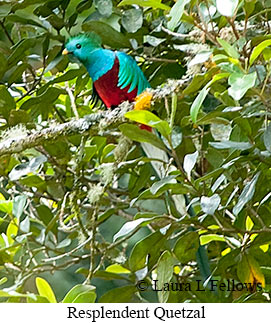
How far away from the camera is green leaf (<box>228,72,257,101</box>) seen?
565 mm

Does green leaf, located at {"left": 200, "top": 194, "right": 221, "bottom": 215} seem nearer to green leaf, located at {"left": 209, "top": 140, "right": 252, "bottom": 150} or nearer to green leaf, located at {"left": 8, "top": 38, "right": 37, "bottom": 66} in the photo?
green leaf, located at {"left": 209, "top": 140, "right": 252, "bottom": 150}

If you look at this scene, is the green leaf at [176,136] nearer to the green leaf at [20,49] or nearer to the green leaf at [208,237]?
the green leaf at [208,237]

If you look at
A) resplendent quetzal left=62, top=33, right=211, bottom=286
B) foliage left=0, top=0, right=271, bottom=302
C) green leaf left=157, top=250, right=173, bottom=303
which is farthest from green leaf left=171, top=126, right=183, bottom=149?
green leaf left=157, top=250, right=173, bottom=303

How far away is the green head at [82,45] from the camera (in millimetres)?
1041

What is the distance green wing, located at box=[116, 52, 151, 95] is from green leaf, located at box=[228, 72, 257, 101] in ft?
1.49

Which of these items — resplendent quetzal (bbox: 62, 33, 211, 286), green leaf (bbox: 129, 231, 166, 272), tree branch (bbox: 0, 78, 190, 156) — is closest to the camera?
green leaf (bbox: 129, 231, 166, 272)

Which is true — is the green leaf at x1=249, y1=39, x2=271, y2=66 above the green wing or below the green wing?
above

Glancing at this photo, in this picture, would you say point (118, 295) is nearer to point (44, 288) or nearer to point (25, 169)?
point (44, 288)

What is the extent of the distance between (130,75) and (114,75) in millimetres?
112

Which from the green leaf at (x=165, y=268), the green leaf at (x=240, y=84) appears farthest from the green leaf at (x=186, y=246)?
the green leaf at (x=240, y=84)

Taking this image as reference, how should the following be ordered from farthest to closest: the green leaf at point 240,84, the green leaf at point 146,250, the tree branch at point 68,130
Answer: the tree branch at point 68,130, the green leaf at point 146,250, the green leaf at point 240,84

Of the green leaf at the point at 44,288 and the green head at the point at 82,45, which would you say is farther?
the green head at the point at 82,45

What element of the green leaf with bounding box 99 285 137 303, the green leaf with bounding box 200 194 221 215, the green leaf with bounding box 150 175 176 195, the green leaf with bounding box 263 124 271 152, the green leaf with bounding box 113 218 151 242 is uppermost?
the green leaf with bounding box 263 124 271 152
